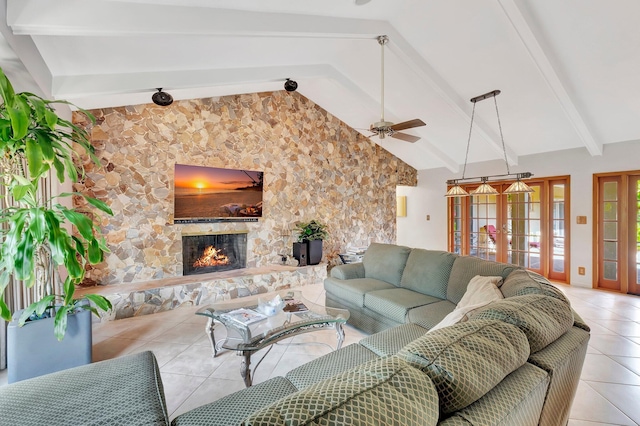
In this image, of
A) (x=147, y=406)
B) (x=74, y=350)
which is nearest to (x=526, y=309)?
(x=147, y=406)

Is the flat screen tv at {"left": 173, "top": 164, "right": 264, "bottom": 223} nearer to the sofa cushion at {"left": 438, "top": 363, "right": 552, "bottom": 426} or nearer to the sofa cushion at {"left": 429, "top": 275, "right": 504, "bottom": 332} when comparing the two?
the sofa cushion at {"left": 429, "top": 275, "right": 504, "bottom": 332}

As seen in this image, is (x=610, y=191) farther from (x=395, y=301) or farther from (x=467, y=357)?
(x=467, y=357)

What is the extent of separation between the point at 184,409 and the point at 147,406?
89 cm

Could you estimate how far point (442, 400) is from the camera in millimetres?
874

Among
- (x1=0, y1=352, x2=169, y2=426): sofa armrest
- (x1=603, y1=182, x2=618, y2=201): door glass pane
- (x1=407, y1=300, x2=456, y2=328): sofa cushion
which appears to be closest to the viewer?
(x1=0, y1=352, x2=169, y2=426): sofa armrest

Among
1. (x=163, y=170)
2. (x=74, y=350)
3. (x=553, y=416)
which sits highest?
(x=163, y=170)

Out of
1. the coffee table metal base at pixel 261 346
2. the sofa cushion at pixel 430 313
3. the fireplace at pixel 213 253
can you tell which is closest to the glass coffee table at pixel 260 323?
the coffee table metal base at pixel 261 346

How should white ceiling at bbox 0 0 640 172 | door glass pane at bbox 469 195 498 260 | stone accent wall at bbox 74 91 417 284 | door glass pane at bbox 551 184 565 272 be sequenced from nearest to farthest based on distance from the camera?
white ceiling at bbox 0 0 640 172
stone accent wall at bbox 74 91 417 284
door glass pane at bbox 551 184 565 272
door glass pane at bbox 469 195 498 260

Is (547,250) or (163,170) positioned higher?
(163,170)

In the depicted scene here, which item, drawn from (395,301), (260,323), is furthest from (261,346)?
(395,301)

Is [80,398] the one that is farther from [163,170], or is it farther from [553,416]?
[163,170]

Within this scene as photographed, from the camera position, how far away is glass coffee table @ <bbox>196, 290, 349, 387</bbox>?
2.04 metres

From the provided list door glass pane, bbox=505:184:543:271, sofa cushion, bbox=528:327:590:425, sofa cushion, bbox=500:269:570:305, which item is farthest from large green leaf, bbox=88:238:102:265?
door glass pane, bbox=505:184:543:271

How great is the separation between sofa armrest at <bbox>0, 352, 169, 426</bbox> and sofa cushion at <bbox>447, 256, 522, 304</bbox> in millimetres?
2494
